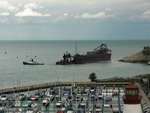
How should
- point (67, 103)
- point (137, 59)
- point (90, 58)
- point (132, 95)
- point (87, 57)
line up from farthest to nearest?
1. point (137, 59)
2. point (90, 58)
3. point (87, 57)
4. point (67, 103)
5. point (132, 95)

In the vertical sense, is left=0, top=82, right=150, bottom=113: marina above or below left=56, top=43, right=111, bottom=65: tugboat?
below

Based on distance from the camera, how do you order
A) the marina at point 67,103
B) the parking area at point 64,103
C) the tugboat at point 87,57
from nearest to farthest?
the marina at point 67,103, the parking area at point 64,103, the tugboat at point 87,57

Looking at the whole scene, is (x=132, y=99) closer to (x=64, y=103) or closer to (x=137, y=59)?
(x=64, y=103)

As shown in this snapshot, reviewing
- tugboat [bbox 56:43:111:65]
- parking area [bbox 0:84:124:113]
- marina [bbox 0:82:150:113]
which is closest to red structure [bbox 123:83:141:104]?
marina [bbox 0:82:150:113]

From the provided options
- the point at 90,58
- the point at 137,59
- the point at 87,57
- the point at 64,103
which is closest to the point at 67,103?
the point at 64,103

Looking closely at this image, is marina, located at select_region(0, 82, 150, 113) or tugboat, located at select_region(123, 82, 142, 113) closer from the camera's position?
tugboat, located at select_region(123, 82, 142, 113)

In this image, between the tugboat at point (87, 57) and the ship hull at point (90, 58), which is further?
the ship hull at point (90, 58)

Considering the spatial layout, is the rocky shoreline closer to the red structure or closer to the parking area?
the parking area

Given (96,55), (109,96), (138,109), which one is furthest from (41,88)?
(96,55)

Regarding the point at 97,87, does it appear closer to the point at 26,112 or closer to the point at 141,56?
the point at 26,112

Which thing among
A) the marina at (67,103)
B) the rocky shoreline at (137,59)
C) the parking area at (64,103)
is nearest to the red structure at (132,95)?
the marina at (67,103)

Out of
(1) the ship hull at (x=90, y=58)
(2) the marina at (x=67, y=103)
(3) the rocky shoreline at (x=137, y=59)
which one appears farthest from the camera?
(3) the rocky shoreline at (x=137, y=59)

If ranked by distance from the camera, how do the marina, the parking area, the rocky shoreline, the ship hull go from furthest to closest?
the rocky shoreline < the ship hull < the parking area < the marina

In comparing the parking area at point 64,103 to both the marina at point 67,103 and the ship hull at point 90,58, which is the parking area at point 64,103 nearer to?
the marina at point 67,103
